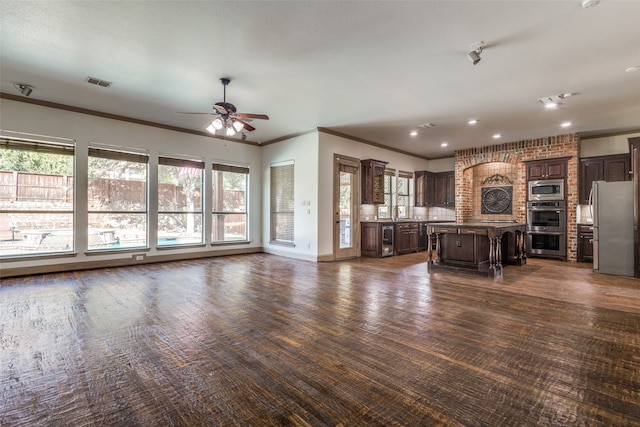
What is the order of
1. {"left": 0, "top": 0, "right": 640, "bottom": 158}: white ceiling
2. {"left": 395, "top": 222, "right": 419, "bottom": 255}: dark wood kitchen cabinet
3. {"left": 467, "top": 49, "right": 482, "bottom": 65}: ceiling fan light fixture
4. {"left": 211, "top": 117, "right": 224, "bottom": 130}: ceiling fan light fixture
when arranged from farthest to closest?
{"left": 395, "top": 222, "right": 419, "bottom": 255}: dark wood kitchen cabinet, {"left": 211, "top": 117, "right": 224, "bottom": 130}: ceiling fan light fixture, {"left": 467, "top": 49, "right": 482, "bottom": 65}: ceiling fan light fixture, {"left": 0, "top": 0, "right": 640, "bottom": 158}: white ceiling

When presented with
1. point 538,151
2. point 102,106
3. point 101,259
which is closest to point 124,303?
point 101,259

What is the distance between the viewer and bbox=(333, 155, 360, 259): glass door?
23.9 feet

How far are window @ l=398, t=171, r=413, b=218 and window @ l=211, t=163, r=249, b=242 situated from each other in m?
4.51

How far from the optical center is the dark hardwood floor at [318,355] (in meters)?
1.73

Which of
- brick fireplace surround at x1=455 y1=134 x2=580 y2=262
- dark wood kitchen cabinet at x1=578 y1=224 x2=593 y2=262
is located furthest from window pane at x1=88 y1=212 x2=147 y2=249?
dark wood kitchen cabinet at x1=578 y1=224 x2=593 y2=262

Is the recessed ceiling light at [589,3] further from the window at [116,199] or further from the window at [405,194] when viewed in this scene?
the window at [116,199]

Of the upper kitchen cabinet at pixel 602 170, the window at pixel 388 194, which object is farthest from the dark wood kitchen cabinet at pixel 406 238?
the upper kitchen cabinet at pixel 602 170

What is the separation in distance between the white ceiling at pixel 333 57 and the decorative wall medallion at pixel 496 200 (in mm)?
2844

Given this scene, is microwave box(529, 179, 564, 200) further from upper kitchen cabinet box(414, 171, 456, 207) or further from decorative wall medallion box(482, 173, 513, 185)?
upper kitchen cabinet box(414, 171, 456, 207)

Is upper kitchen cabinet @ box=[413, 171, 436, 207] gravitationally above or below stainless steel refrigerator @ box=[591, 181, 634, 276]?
above

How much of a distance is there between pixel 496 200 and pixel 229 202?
730 centimetres

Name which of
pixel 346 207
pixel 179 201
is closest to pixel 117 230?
pixel 179 201

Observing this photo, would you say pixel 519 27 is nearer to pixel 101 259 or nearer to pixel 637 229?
pixel 637 229

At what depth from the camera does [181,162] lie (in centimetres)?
705
